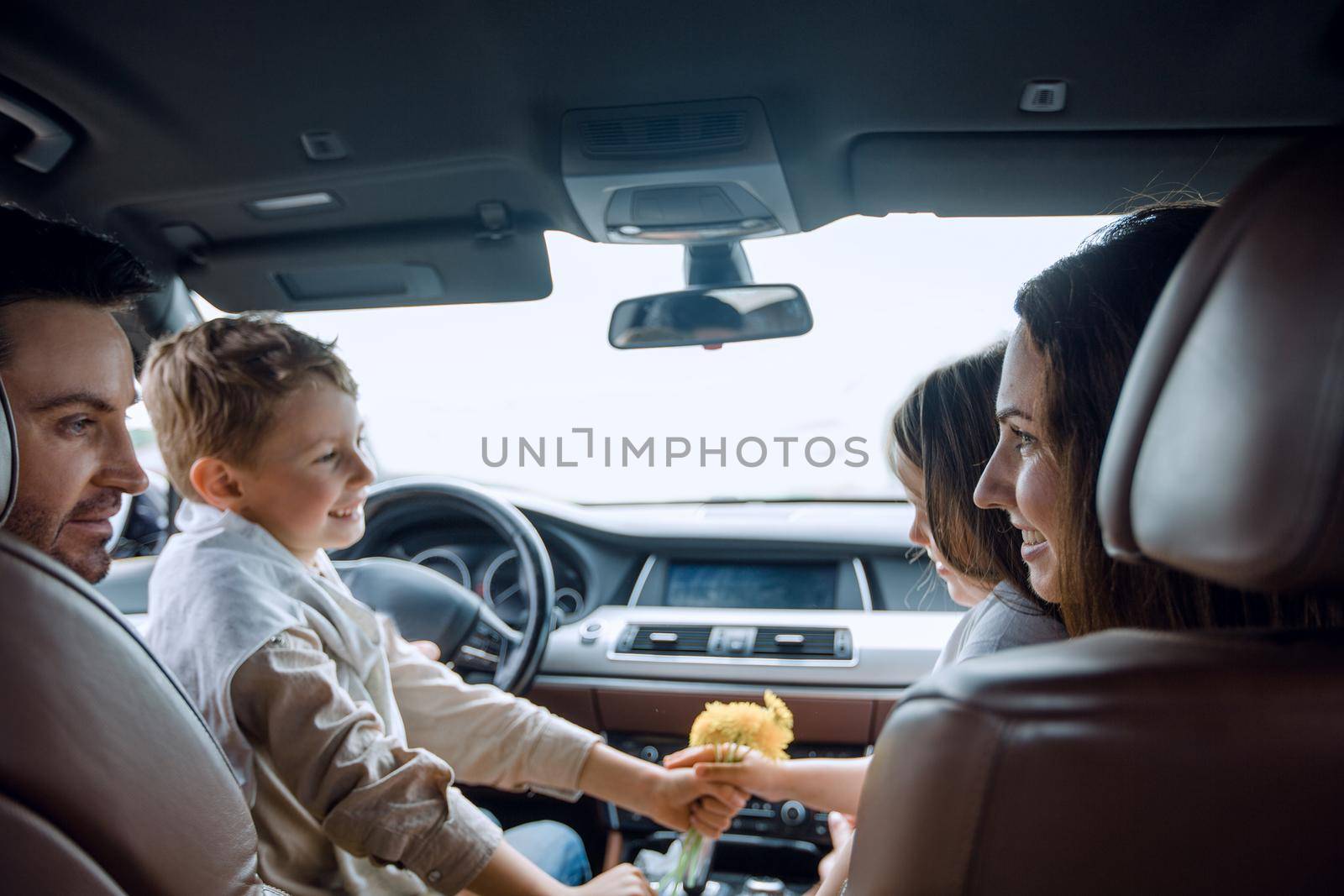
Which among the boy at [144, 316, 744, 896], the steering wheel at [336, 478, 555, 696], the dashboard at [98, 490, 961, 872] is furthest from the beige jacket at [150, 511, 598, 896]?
the dashboard at [98, 490, 961, 872]

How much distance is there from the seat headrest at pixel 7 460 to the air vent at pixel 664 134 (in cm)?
170

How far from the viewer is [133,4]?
6.71 feet

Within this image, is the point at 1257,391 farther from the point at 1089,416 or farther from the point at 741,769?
the point at 741,769

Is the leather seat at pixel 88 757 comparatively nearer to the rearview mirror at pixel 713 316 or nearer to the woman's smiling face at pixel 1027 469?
the woman's smiling face at pixel 1027 469

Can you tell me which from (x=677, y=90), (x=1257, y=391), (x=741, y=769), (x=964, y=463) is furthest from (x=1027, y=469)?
(x=677, y=90)

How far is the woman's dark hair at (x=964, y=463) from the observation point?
1.96m

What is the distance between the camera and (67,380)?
1.53 metres

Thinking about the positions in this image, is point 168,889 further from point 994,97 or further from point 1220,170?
point 1220,170

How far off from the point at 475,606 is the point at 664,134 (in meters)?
1.59

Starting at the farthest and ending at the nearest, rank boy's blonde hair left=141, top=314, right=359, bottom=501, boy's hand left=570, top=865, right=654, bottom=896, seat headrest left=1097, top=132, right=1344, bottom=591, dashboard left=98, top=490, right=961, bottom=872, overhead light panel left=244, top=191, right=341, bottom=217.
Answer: dashboard left=98, top=490, right=961, bottom=872, overhead light panel left=244, top=191, right=341, bottom=217, boy's blonde hair left=141, top=314, right=359, bottom=501, boy's hand left=570, top=865, right=654, bottom=896, seat headrest left=1097, top=132, right=1344, bottom=591

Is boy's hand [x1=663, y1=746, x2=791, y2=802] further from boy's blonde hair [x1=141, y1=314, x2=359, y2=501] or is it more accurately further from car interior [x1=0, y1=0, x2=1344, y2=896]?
boy's blonde hair [x1=141, y1=314, x2=359, y2=501]

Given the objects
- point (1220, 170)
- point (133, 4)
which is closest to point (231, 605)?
point (133, 4)

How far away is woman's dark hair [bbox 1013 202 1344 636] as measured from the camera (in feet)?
3.88

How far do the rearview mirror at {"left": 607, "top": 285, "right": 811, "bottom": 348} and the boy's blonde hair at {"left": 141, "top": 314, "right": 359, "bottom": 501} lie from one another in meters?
1.16
